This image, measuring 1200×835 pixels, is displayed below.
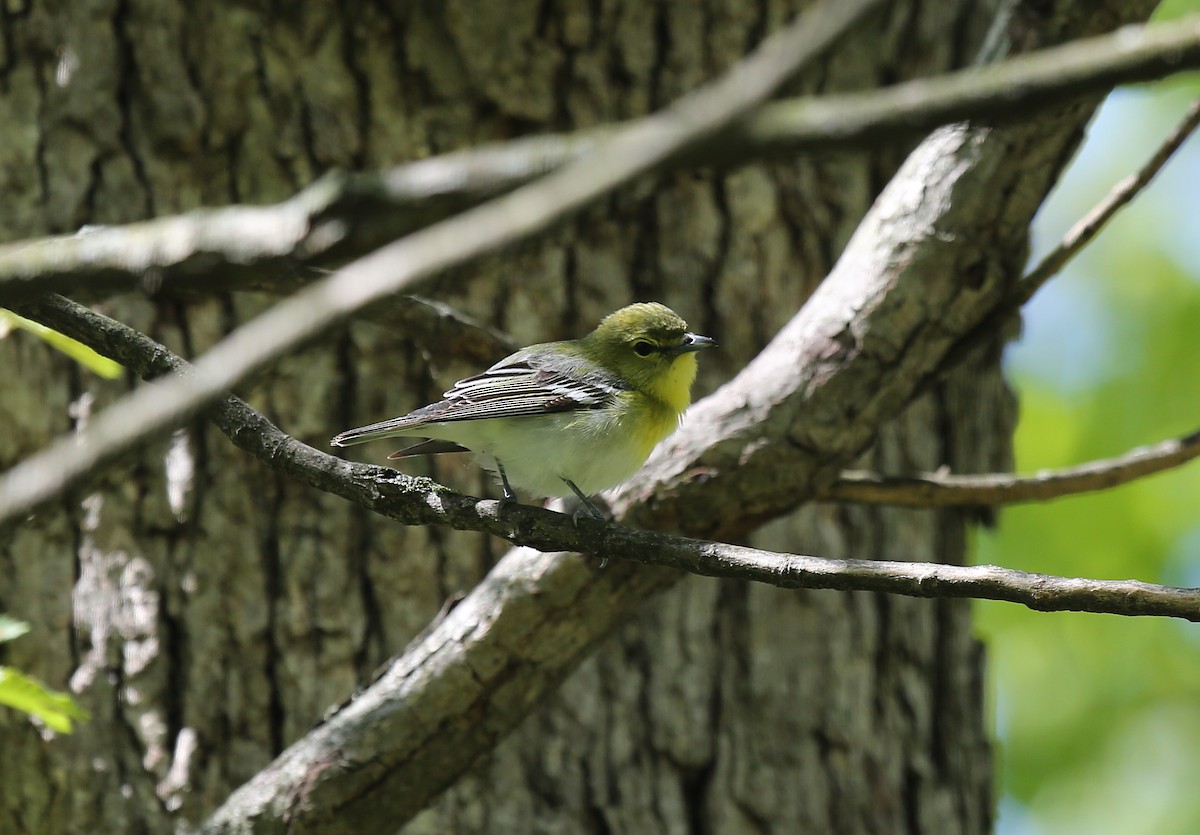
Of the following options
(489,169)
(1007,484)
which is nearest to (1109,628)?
(1007,484)

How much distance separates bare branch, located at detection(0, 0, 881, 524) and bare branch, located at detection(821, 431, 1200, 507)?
2.94 meters

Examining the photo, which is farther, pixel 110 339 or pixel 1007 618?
pixel 1007 618

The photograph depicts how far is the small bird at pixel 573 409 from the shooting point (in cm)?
371

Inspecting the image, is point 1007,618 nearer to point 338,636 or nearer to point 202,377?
point 338,636

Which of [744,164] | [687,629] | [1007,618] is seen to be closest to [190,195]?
[687,629]

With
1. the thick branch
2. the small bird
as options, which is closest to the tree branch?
the small bird

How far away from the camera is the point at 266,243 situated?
116 centimetres

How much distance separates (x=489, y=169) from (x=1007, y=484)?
3210mm

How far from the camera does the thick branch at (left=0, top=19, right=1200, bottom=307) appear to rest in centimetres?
108

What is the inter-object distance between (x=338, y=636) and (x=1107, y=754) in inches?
206

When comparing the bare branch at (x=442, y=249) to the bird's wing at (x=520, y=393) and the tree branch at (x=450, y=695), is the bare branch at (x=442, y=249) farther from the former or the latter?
the bird's wing at (x=520, y=393)

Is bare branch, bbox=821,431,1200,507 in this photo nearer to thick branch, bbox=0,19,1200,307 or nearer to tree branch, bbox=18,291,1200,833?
tree branch, bbox=18,291,1200,833

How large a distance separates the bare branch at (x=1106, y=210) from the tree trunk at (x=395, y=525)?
48 centimetres

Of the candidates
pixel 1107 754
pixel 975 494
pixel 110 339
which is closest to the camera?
pixel 110 339
